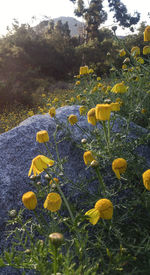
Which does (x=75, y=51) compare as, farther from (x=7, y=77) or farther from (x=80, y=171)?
(x=80, y=171)

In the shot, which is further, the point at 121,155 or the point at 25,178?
the point at 25,178

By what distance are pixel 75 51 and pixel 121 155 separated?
15.5 m

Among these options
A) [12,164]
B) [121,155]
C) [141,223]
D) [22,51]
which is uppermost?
[22,51]

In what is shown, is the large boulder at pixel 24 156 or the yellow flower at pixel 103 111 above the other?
the yellow flower at pixel 103 111

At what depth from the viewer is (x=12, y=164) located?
2266mm

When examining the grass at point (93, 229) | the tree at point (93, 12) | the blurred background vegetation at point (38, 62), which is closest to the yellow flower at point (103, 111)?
the grass at point (93, 229)

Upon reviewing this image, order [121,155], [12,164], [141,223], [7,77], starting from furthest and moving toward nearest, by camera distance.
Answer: [7,77] < [12,164] < [121,155] < [141,223]

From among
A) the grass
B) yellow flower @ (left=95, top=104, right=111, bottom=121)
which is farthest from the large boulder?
yellow flower @ (left=95, top=104, right=111, bottom=121)

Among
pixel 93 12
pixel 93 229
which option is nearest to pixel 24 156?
pixel 93 229

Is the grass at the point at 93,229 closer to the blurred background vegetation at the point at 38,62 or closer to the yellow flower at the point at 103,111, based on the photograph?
the yellow flower at the point at 103,111

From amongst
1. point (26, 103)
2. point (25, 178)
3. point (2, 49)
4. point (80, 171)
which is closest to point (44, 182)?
point (25, 178)

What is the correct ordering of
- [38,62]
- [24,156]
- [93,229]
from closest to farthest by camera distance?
[93,229], [24,156], [38,62]

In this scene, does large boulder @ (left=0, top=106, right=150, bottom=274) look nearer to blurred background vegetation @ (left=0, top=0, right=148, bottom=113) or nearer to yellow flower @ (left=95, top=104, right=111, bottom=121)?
yellow flower @ (left=95, top=104, right=111, bottom=121)

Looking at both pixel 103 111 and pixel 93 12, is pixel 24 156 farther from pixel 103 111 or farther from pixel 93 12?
pixel 93 12
